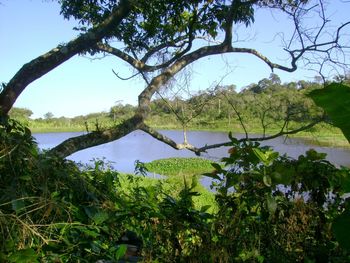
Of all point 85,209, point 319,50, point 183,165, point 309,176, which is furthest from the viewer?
point 183,165

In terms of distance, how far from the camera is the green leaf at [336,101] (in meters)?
1.05

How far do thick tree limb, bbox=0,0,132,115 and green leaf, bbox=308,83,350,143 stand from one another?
2558 millimetres

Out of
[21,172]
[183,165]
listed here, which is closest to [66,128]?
[183,165]

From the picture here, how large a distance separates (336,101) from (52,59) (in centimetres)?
273

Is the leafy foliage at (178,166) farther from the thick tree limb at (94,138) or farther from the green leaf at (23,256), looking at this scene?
the green leaf at (23,256)

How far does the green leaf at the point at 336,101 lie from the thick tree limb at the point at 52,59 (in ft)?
8.39

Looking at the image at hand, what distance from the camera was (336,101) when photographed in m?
1.06

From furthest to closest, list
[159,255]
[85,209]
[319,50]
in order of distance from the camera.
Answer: [319,50] < [159,255] < [85,209]

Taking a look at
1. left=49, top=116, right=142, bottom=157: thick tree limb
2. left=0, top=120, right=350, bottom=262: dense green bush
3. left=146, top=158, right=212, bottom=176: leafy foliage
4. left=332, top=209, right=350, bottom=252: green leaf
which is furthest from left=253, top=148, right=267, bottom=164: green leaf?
left=146, top=158, right=212, bottom=176: leafy foliage

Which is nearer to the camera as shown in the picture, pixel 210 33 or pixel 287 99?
pixel 287 99

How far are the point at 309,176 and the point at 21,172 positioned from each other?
1.27m

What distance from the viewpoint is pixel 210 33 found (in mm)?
4613

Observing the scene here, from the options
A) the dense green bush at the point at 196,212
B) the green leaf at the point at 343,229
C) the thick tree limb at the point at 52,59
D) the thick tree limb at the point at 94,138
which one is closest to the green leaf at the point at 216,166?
the dense green bush at the point at 196,212

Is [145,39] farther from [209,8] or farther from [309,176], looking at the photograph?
[309,176]
